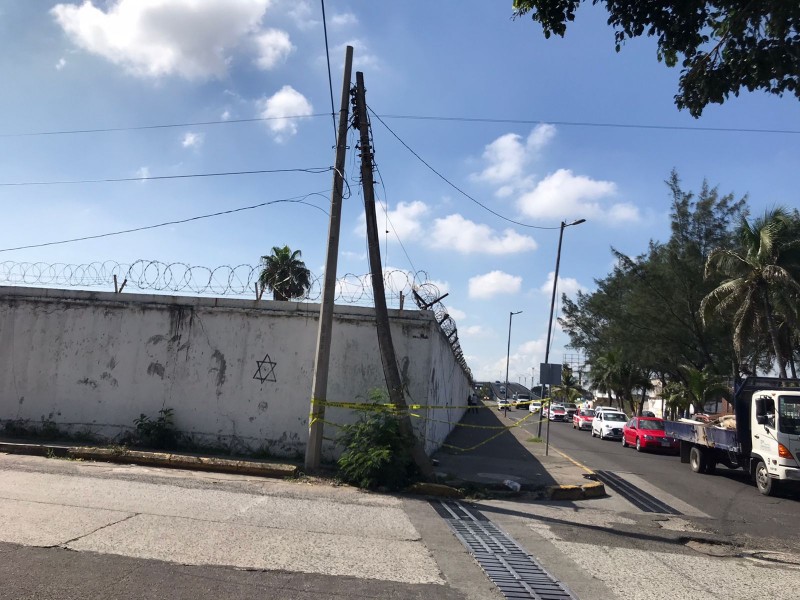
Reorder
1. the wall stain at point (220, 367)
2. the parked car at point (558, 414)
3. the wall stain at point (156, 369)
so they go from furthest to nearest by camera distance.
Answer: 1. the parked car at point (558, 414)
2. the wall stain at point (156, 369)
3. the wall stain at point (220, 367)

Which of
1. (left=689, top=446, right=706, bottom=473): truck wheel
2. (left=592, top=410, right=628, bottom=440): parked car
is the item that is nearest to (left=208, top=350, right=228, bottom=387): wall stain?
(left=689, top=446, right=706, bottom=473): truck wheel

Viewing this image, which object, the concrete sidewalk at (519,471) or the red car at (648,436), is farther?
the red car at (648,436)

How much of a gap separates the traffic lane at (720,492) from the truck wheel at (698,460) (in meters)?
0.21

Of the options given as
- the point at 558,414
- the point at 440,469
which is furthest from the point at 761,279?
the point at 558,414

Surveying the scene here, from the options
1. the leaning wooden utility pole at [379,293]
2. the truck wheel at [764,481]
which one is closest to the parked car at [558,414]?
the truck wheel at [764,481]

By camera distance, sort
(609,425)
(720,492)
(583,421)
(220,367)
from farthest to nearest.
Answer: (583,421) → (609,425) → (220,367) → (720,492)

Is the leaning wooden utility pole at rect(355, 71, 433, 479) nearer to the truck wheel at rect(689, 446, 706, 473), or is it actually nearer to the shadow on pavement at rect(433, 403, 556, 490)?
the shadow on pavement at rect(433, 403, 556, 490)

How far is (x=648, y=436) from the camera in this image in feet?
77.5

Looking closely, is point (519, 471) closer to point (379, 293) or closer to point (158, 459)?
point (379, 293)

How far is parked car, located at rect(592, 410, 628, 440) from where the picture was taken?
31516mm

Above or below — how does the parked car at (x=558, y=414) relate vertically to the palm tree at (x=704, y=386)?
below

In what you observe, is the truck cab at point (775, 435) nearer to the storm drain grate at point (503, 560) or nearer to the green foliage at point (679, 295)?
the storm drain grate at point (503, 560)

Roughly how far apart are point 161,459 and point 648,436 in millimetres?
18172

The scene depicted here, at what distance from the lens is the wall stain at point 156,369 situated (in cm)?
1412
